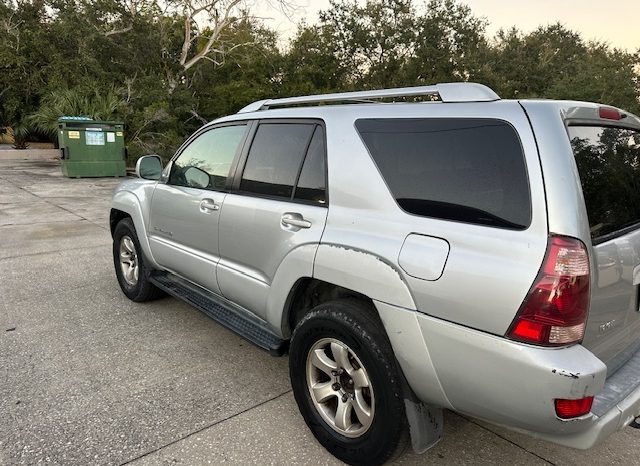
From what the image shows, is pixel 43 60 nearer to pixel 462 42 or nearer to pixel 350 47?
pixel 350 47

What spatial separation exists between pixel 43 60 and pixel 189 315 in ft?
65.5

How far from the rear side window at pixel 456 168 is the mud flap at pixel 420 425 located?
0.87 m

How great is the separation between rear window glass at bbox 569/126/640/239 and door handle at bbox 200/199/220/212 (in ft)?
7.22

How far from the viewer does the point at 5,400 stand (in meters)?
2.86

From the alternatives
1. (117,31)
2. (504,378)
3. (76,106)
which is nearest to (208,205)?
(504,378)

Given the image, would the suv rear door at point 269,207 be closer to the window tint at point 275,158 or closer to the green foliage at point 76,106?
the window tint at point 275,158

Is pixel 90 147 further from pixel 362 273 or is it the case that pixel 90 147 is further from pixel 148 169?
pixel 362 273

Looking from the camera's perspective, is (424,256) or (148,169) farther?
(148,169)

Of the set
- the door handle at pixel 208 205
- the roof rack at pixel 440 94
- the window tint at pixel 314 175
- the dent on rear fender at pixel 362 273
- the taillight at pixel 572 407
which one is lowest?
the taillight at pixel 572 407

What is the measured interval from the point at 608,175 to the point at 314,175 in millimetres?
1429

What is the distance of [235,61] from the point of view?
25891 mm

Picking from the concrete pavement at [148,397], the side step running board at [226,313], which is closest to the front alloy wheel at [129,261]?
the concrete pavement at [148,397]

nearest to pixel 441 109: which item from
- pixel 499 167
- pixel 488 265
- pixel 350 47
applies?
pixel 499 167

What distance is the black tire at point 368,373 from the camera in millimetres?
2137
